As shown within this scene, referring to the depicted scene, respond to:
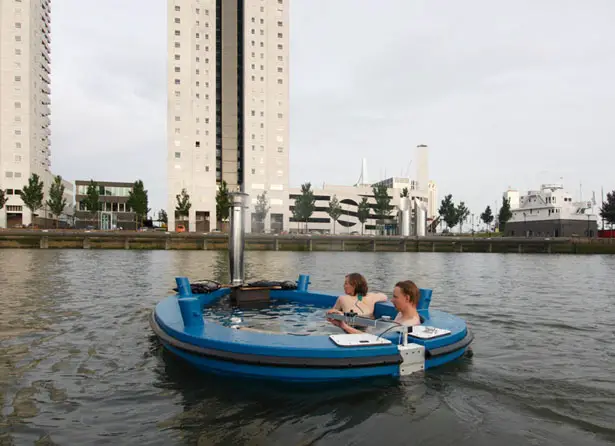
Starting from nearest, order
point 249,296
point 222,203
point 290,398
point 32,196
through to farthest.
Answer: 1. point 290,398
2. point 249,296
3. point 32,196
4. point 222,203

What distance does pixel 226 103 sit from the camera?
4240 inches

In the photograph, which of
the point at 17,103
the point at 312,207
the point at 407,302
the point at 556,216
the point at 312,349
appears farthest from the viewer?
the point at 312,207

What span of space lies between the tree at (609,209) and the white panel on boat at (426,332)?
12179 cm

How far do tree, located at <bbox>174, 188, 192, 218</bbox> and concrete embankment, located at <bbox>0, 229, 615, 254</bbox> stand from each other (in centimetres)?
2226

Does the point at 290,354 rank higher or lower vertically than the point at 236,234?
lower

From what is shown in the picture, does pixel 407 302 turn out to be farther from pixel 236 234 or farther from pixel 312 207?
pixel 312 207

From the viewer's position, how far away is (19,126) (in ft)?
305

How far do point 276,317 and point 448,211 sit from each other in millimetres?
117244

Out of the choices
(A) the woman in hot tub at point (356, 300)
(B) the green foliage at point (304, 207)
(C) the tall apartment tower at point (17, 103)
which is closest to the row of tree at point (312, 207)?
(B) the green foliage at point (304, 207)

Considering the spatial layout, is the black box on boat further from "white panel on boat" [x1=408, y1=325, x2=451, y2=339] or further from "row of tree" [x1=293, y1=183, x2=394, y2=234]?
"row of tree" [x1=293, y1=183, x2=394, y2=234]

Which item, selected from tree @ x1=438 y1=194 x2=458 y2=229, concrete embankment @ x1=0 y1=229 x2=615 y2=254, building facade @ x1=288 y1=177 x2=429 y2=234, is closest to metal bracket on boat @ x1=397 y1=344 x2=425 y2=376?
concrete embankment @ x1=0 y1=229 x2=615 y2=254

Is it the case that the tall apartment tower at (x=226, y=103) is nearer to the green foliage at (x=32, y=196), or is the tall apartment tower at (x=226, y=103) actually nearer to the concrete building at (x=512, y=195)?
the green foliage at (x=32, y=196)

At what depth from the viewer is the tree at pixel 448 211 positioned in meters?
121

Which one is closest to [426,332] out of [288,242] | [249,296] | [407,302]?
[407,302]
